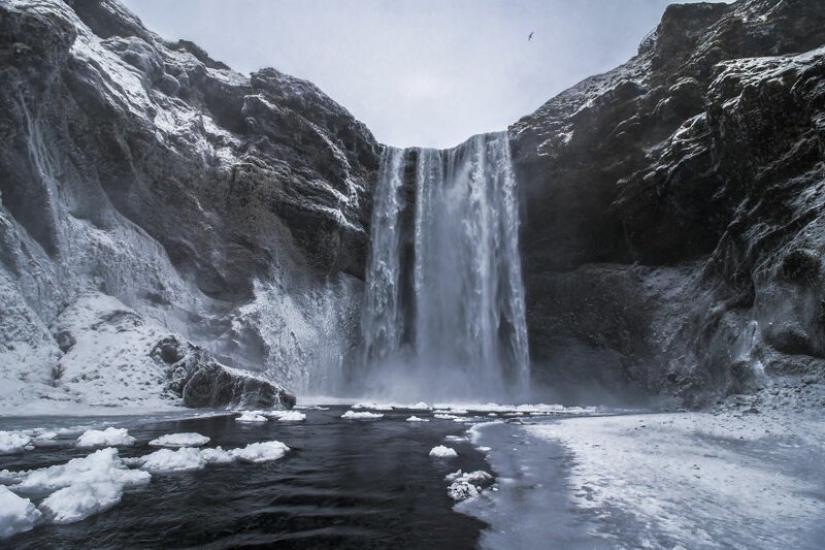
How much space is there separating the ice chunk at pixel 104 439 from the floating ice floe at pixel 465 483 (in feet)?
22.0

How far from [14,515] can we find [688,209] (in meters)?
29.9

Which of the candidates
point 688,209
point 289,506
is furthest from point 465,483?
point 688,209

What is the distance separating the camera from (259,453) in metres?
8.38

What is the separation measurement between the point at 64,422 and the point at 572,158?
3070 centimetres

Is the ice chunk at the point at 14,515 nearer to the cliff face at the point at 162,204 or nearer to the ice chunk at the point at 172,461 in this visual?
the ice chunk at the point at 172,461

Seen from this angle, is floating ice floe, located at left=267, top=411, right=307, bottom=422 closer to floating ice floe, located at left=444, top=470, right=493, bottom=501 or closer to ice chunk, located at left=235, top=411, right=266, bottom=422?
ice chunk, located at left=235, top=411, right=266, bottom=422

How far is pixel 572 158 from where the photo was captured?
31.2 metres

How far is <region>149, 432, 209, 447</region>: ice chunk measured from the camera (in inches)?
348

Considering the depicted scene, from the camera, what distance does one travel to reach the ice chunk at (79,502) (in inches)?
186

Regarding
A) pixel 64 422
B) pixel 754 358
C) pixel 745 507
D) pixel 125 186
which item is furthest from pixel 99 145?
pixel 754 358

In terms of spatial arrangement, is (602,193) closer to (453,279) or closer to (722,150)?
(722,150)

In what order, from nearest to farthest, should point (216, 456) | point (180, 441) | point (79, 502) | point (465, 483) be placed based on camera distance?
point (79, 502)
point (465, 483)
point (216, 456)
point (180, 441)

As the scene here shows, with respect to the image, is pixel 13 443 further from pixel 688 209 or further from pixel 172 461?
pixel 688 209

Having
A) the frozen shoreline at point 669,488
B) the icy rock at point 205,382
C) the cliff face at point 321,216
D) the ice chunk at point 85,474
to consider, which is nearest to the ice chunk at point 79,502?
the ice chunk at point 85,474
